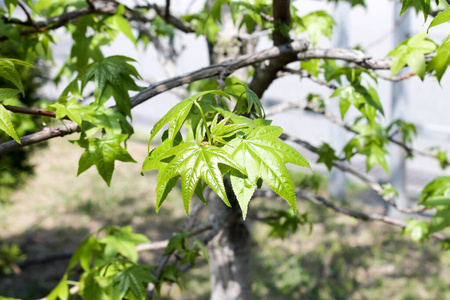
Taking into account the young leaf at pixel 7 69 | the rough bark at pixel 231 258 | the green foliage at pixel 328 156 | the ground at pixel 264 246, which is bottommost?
the ground at pixel 264 246

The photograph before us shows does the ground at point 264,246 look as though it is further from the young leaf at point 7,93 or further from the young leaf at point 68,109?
the young leaf at point 7,93

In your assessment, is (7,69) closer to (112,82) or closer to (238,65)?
(112,82)

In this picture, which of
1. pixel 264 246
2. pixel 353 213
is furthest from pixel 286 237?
pixel 353 213

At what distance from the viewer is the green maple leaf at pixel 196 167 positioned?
0.69 meters

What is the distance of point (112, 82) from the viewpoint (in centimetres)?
112

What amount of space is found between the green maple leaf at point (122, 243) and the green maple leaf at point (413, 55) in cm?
109

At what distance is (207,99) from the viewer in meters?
0.94

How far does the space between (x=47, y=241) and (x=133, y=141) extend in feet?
10.3

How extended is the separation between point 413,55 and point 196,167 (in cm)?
85

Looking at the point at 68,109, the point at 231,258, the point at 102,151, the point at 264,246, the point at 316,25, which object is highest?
→ the point at 316,25

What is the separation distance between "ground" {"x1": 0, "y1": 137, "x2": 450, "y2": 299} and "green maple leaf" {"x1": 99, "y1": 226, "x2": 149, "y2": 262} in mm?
1708

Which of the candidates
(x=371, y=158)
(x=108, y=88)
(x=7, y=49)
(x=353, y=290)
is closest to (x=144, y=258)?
(x=353, y=290)

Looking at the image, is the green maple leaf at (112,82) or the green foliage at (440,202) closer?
the green maple leaf at (112,82)

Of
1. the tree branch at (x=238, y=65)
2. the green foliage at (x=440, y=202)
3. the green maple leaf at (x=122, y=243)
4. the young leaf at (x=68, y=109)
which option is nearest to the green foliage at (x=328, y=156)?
the green foliage at (x=440, y=202)
